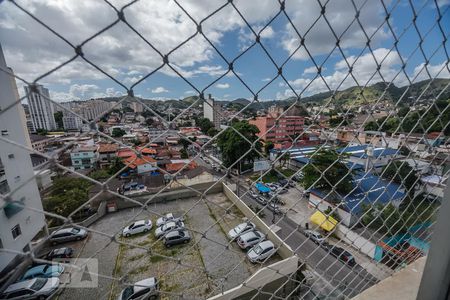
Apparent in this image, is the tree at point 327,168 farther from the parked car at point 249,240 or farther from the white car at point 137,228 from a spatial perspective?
the white car at point 137,228

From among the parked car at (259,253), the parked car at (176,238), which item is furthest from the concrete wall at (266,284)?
the parked car at (176,238)

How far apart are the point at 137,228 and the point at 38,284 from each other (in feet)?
6.74

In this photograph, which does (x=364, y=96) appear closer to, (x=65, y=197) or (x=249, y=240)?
(x=249, y=240)

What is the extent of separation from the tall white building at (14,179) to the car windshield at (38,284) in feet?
6.46

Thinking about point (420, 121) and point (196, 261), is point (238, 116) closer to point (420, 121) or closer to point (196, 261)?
point (420, 121)

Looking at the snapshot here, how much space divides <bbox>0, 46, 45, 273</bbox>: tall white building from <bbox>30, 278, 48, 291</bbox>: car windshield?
6.46 feet

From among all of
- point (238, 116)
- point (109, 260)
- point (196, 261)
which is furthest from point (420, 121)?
point (109, 260)

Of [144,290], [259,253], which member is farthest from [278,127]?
[259,253]

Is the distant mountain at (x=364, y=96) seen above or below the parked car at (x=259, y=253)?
above

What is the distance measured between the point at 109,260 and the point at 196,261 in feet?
5.52

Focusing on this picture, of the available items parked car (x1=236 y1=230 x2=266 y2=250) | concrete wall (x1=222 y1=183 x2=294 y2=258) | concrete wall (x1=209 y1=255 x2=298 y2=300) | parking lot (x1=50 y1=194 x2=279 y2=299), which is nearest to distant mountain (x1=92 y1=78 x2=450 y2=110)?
concrete wall (x1=209 y1=255 x2=298 y2=300)

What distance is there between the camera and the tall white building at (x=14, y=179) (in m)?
0.32

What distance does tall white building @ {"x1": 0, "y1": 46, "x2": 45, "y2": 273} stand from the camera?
1.04ft

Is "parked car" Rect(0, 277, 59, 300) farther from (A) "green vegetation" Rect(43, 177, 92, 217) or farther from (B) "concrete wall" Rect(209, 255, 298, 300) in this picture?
(B) "concrete wall" Rect(209, 255, 298, 300)
